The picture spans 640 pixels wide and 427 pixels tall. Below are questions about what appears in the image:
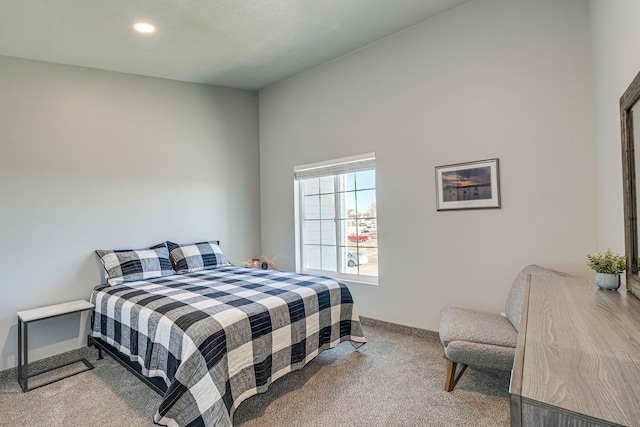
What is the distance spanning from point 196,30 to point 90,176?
1.76 meters

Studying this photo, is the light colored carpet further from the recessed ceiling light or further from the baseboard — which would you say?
the recessed ceiling light

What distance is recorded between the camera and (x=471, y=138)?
283cm

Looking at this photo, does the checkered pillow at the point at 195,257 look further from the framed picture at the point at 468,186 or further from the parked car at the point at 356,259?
the framed picture at the point at 468,186

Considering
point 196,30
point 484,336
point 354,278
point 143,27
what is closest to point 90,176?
point 143,27

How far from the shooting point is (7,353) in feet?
8.85

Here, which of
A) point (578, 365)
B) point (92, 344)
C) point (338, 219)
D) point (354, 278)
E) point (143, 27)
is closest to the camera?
point (578, 365)

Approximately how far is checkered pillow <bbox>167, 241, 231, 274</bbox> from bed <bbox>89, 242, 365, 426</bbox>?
32cm

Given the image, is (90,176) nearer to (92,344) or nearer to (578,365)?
(92,344)

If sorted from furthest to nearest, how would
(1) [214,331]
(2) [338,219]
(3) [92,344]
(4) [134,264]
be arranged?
1. (2) [338,219]
2. (4) [134,264]
3. (3) [92,344]
4. (1) [214,331]

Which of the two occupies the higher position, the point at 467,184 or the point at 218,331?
the point at 467,184

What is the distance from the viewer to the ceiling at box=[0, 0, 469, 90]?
2.45 metres

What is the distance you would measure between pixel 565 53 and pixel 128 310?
3793 mm

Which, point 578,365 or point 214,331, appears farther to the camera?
point 214,331

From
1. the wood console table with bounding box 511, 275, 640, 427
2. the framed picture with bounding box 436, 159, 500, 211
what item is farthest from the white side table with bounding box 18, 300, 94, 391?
the framed picture with bounding box 436, 159, 500, 211
